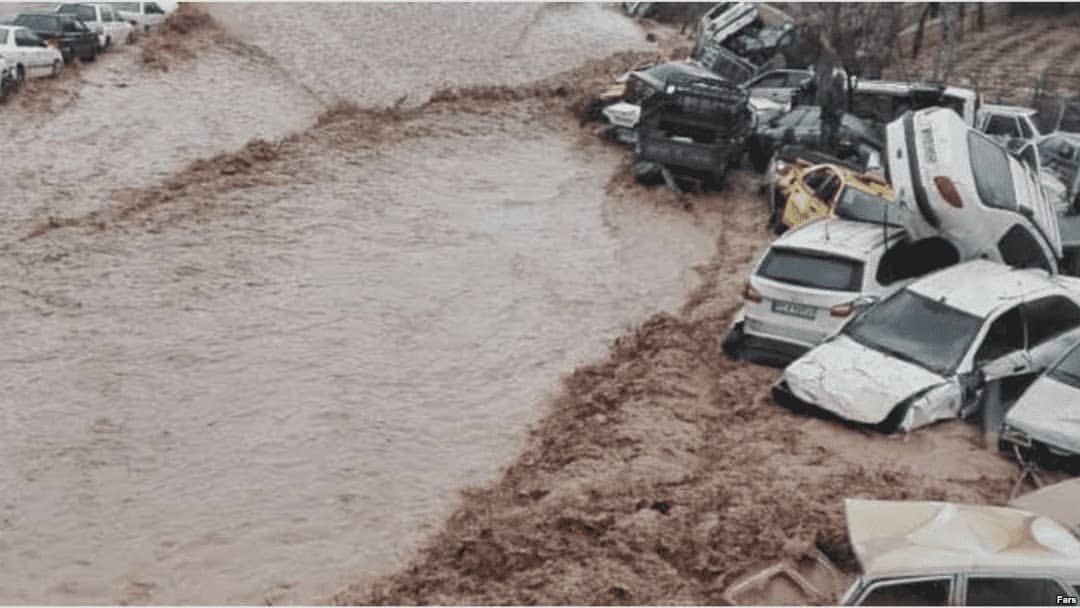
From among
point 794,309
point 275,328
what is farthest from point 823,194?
point 275,328

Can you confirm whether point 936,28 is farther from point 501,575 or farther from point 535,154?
point 501,575

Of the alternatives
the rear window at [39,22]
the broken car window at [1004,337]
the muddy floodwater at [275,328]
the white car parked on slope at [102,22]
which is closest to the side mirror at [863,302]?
the broken car window at [1004,337]

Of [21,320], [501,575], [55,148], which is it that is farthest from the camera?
A: [55,148]

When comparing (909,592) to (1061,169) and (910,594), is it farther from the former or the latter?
(1061,169)

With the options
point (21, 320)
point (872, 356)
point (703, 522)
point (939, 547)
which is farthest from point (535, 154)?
point (939, 547)

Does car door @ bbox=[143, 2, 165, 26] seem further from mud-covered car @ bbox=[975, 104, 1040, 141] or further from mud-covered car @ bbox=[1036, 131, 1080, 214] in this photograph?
mud-covered car @ bbox=[1036, 131, 1080, 214]

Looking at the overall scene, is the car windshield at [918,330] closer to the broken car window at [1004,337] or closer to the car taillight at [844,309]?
the broken car window at [1004,337]

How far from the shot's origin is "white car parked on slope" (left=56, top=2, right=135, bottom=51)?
27.3 meters

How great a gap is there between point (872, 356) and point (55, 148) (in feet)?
48.3

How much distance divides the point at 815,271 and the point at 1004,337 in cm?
186

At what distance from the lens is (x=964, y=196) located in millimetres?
12141

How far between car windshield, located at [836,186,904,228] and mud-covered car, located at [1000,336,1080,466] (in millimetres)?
3171

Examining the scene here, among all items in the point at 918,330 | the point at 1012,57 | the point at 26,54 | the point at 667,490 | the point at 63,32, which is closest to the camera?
the point at 667,490

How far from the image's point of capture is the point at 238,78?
2738 centimetres
